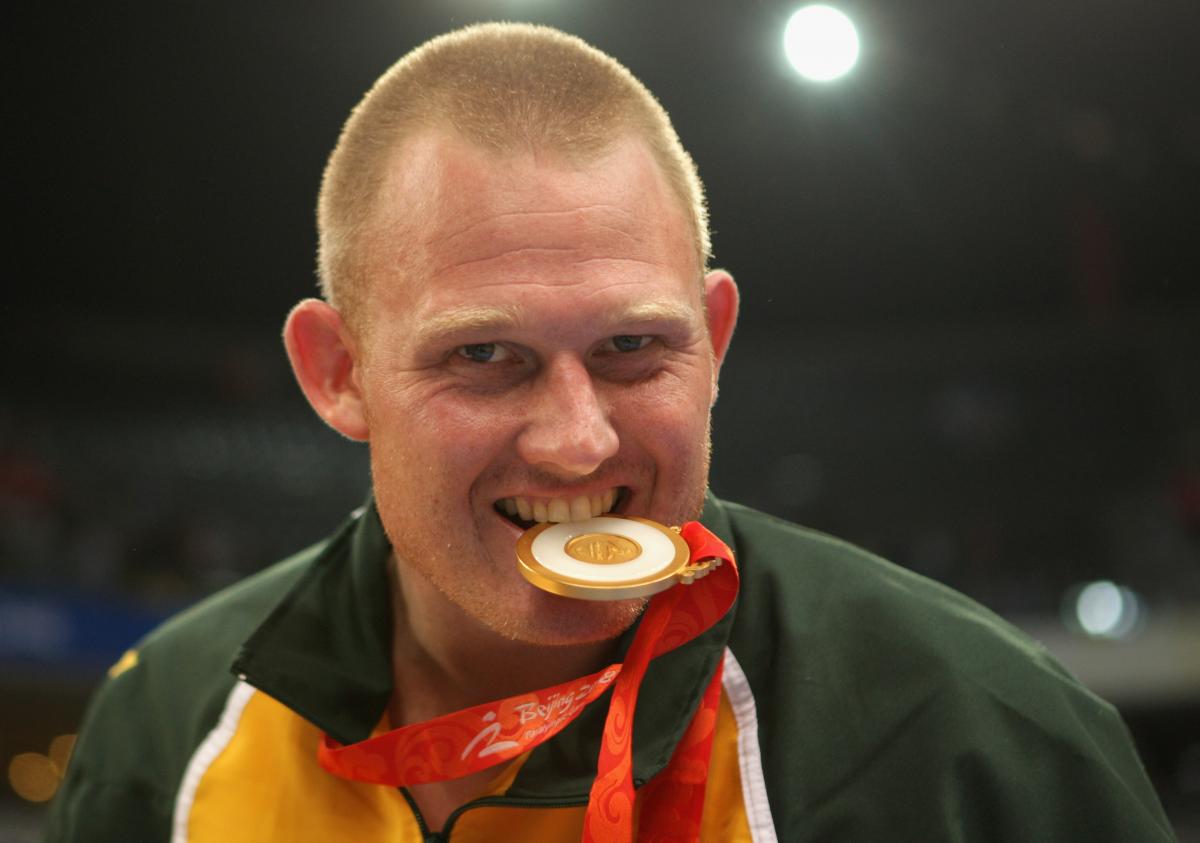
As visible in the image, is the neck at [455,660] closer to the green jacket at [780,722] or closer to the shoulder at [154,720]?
the green jacket at [780,722]

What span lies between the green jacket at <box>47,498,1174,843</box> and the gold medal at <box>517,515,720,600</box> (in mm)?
247

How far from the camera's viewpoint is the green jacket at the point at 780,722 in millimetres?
1306

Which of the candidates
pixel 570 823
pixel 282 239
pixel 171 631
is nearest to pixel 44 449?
pixel 282 239

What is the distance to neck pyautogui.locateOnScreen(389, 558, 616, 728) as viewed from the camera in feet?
5.06

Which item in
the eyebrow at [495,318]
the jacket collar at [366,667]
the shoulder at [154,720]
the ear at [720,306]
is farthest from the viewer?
the shoulder at [154,720]

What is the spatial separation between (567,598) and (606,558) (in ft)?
0.37

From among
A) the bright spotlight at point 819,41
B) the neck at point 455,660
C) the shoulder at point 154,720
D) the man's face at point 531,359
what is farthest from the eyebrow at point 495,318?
the bright spotlight at point 819,41

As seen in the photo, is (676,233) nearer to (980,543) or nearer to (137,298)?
(137,298)

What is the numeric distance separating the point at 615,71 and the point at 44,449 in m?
5.30

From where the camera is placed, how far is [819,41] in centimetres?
188

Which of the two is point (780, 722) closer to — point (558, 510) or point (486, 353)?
point (558, 510)

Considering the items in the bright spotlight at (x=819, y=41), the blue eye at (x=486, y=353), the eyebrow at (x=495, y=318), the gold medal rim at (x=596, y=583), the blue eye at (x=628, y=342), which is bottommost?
the gold medal rim at (x=596, y=583)

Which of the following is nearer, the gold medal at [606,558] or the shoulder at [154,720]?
the gold medal at [606,558]

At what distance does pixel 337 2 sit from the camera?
2.18 m
